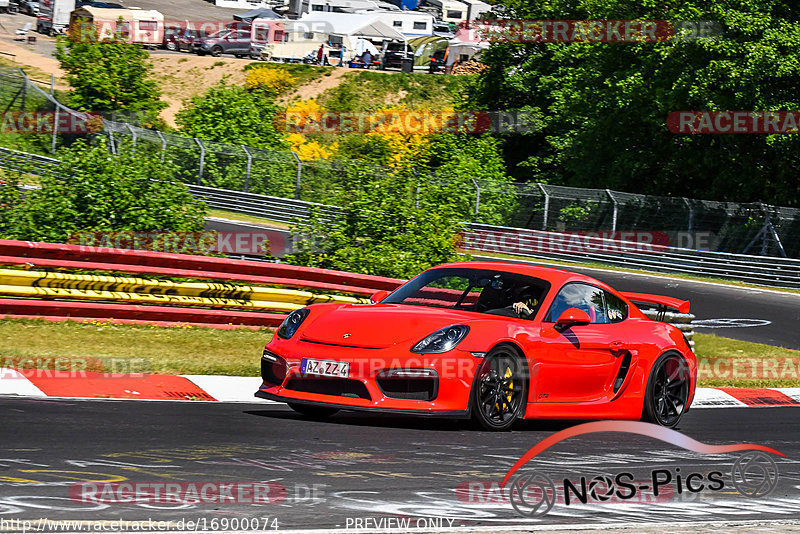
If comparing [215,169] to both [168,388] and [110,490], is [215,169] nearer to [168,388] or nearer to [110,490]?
[168,388]

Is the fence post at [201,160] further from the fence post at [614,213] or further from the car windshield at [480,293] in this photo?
the car windshield at [480,293]

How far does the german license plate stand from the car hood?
200mm

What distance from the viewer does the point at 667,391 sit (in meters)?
9.35

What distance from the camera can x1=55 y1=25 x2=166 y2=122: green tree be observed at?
45.8m

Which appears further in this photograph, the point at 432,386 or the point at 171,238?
the point at 171,238

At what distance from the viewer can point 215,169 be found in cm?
3469

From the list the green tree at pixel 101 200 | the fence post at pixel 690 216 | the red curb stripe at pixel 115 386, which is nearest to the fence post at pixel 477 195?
the fence post at pixel 690 216

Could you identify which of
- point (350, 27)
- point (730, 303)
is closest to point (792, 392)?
point (730, 303)

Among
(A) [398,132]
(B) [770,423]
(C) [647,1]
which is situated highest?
(C) [647,1]

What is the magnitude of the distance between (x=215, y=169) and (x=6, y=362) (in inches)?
995

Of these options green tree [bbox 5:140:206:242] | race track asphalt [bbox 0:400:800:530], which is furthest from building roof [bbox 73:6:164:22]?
race track asphalt [bbox 0:400:800:530]

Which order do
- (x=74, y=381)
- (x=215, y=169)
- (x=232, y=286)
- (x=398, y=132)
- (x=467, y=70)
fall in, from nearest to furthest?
1. (x=74, y=381)
2. (x=232, y=286)
3. (x=215, y=169)
4. (x=398, y=132)
5. (x=467, y=70)

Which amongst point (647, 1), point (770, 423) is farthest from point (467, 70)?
point (770, 423)

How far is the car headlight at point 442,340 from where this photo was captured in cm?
762
